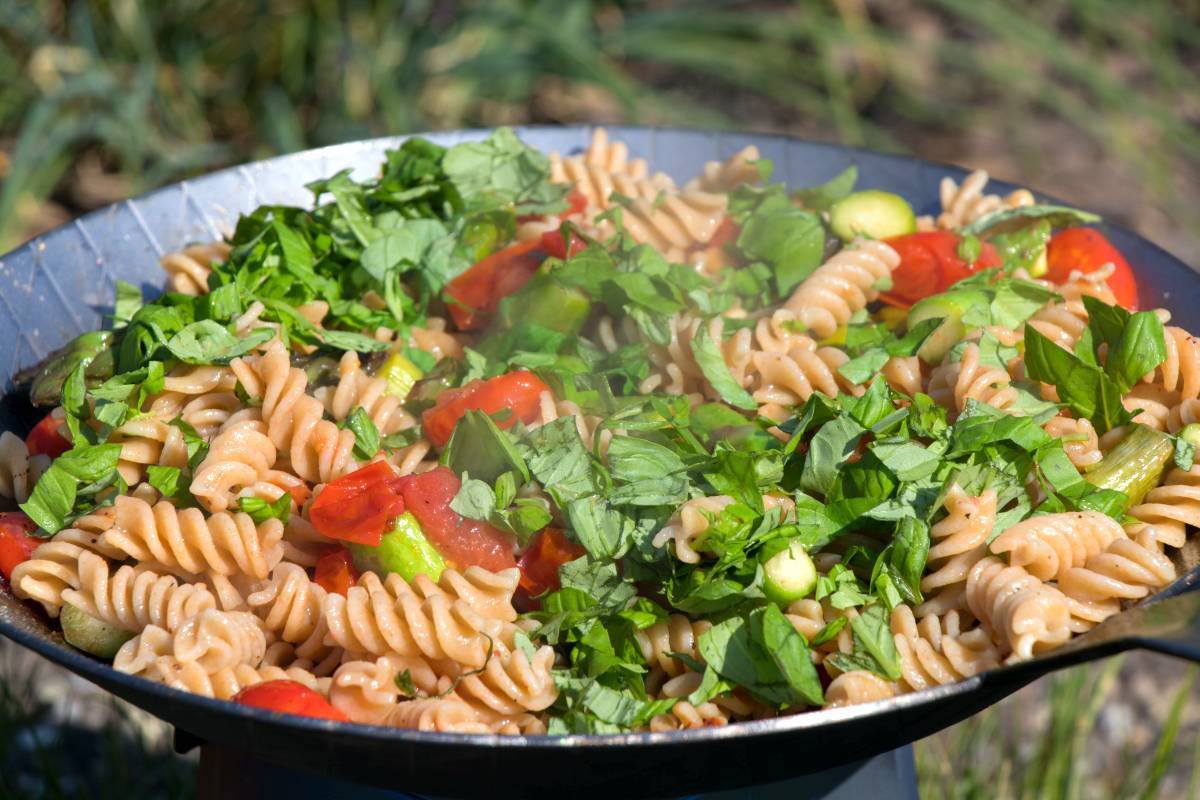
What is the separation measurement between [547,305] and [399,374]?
1.30ft

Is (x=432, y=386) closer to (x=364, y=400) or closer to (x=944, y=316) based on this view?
(x=364, y=400)

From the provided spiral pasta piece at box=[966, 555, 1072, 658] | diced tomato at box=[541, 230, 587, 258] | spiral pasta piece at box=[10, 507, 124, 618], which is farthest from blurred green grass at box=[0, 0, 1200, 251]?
spiral pasta piece at box=[966, 555, 1072, 658]

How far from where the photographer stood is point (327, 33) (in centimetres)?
727

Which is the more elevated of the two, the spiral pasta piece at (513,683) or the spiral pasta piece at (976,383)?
the spiral pasta piece at (976,383)

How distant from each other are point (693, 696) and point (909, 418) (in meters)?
0.80

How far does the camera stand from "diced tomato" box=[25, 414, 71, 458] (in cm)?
281

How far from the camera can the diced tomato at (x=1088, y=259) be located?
10.3 feet

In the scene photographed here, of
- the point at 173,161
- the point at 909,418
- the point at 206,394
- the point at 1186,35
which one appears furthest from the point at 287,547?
the point at 1186,35

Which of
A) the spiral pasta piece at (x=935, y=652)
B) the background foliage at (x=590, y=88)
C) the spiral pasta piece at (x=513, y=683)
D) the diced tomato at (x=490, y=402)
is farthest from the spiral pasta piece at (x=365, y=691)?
the background foliage at (x=590, y=88)

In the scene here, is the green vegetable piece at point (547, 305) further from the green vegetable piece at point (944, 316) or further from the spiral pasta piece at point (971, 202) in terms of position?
the spiral pasta piece at point (971, 202)

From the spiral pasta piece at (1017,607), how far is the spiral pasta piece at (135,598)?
1.50 meters

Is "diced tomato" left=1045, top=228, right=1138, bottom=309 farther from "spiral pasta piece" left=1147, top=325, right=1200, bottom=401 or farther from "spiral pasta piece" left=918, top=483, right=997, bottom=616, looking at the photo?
"spiral pasta piece" left=918, top=483, right=997, bottom=616

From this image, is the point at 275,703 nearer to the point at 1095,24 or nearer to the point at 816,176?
the point at 816,176

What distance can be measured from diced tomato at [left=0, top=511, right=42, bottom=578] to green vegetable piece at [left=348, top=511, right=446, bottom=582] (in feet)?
2.22
